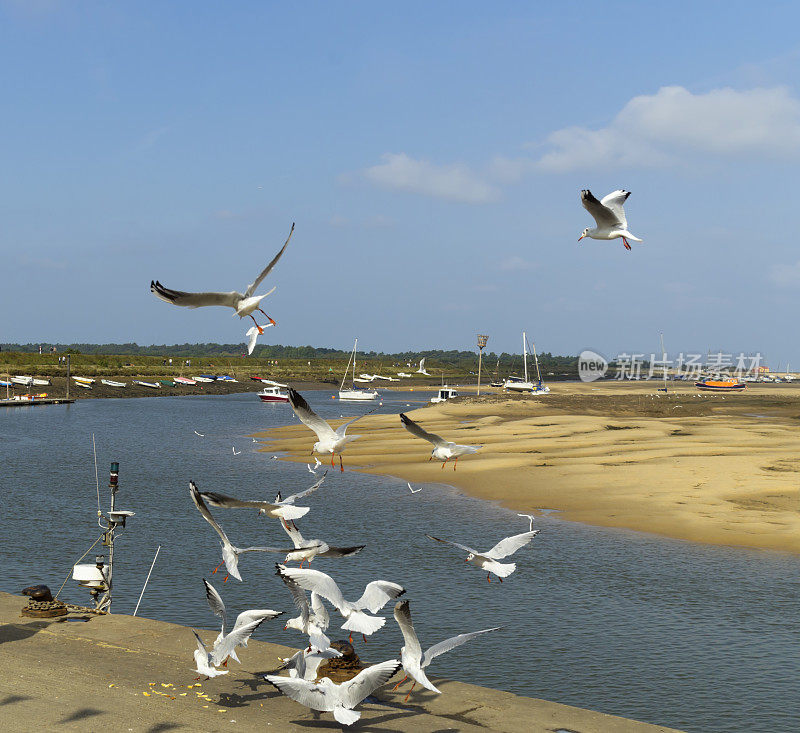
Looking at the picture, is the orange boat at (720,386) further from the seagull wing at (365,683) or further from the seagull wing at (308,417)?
the seagull wing at (365,683)

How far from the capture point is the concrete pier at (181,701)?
11289 millimetres

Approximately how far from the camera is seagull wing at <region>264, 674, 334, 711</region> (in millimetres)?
9492

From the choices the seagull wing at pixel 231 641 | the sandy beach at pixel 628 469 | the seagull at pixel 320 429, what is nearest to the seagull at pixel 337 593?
the seagull wing at pixel 231 641

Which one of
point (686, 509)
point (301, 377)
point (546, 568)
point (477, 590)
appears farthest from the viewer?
point (301, 377)

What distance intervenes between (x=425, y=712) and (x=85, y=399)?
118 metres

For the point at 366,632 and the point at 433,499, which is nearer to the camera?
the point at 366,632

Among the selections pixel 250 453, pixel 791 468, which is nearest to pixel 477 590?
pixel 791 468

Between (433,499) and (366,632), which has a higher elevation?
(366,632)

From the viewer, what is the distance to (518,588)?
21.7m

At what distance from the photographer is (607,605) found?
20141 mm

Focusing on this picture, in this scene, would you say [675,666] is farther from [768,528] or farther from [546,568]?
[768,528]

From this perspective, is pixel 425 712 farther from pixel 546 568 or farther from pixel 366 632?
pixel 546 568

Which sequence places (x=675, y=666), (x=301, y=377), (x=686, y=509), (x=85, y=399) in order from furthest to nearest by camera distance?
(x=301, y=377) < (x=85, y=399) < (x=686, y=509) < (x=675, y=666)

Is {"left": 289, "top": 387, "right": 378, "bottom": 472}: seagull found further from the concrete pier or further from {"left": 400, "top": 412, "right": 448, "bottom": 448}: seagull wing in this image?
the concrete pier
